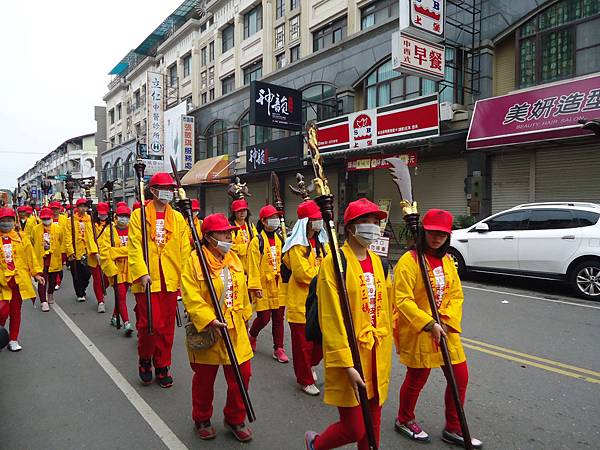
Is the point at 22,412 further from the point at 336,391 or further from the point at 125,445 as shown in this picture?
the point at 336,391

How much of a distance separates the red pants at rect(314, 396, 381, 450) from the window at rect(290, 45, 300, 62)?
2111cm

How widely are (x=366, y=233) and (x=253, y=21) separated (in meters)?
26.0

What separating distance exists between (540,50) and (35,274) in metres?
13.4

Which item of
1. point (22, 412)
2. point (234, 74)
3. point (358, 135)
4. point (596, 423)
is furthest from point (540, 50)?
point (234, 74)

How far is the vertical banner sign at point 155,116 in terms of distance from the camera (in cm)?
3259

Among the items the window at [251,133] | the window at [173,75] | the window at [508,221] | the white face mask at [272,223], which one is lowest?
the window at [508,221]

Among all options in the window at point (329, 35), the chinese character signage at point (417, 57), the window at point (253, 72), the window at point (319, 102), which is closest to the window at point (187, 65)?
the window at point (253, 72)

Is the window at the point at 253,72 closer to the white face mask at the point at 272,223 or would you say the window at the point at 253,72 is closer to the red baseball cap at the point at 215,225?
the white face mask at the point at 272,223

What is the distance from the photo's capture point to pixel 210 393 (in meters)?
3.29

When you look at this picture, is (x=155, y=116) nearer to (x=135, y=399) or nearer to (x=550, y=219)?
(x=550, y=219)

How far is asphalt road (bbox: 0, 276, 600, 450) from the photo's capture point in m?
3.34

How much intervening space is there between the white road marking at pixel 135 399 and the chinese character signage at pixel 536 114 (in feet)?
35.0

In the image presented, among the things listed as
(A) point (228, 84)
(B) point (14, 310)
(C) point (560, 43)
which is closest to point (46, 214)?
(B) point (14, 310)

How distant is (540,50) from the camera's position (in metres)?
12.4
